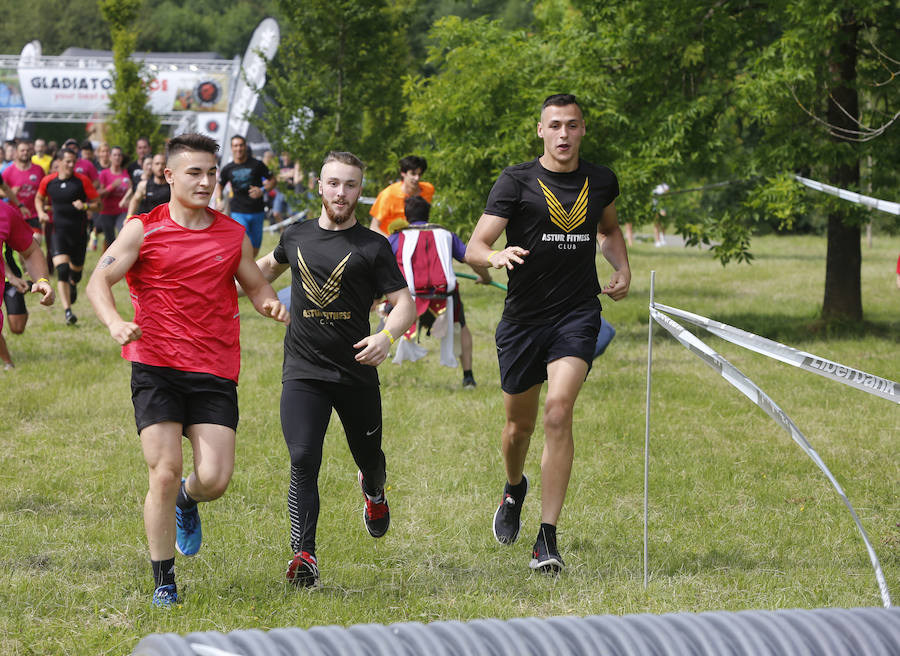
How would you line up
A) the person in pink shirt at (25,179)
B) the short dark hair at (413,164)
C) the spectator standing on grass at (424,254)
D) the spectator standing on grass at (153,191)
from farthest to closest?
the person in pink shirt at (25,179) < the spectator standing on grass at (153,191) < the short dark hair at (413,164) < the spectator standing on grass at (424,254)

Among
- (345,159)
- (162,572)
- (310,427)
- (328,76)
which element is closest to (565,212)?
(345,159)

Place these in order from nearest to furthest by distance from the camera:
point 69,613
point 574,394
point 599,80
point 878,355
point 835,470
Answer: point 69,613 < point 574,394 < point 835,470 < point 878,355 < point 599,80

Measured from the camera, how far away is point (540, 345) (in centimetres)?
627

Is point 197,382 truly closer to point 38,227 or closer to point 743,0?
point 743,0

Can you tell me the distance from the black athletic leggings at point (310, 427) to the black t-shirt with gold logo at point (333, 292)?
0.09 meters

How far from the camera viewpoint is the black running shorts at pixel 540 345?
20.3 ft

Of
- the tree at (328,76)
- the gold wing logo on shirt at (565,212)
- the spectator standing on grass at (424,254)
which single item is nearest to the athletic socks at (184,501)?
the gold wing logo on shirt at (565,212)

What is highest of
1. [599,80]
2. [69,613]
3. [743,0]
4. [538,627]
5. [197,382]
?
[743,0]

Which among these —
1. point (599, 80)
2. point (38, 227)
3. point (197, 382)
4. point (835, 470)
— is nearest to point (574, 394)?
point (197, 382)

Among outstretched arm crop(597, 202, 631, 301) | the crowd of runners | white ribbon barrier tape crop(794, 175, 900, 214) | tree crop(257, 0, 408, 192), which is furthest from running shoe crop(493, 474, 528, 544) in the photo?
tree crop(257, 0, 408, 192)

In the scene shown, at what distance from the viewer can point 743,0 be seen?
1622cm

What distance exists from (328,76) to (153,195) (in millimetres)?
6876

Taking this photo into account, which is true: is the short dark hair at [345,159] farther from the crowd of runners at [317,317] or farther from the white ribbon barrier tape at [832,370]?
the white ribbon barrier tape at [832,370]

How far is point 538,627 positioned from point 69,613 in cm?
287
